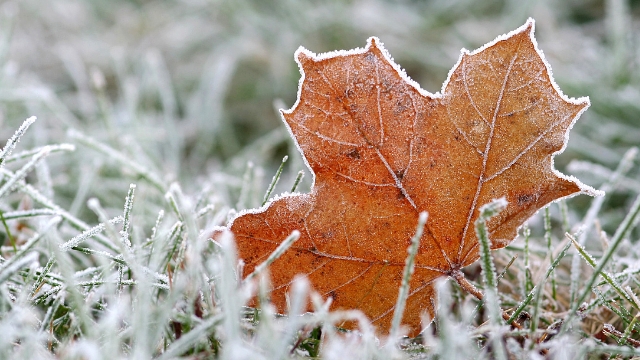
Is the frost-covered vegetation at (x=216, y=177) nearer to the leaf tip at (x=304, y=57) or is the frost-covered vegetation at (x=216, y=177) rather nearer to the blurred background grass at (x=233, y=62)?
the blurred background grass at (x=233, y=62)

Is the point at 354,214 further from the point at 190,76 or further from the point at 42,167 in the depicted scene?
the point at 190,76

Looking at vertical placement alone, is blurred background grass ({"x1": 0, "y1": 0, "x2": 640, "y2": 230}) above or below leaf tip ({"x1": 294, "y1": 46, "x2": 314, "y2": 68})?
above

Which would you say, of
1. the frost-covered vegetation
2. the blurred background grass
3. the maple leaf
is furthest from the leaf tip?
the blurred background grass

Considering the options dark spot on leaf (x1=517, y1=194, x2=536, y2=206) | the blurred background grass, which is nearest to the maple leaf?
dark spot on leaf (x1=517, y1=194, x2=536, y2=206)

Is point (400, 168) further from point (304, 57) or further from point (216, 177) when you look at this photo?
point (216, 177)

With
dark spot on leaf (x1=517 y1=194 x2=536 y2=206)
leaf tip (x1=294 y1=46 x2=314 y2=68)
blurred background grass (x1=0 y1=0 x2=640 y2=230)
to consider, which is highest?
blurred background grass (x1=0 y1=0 x2=640 y2=230)

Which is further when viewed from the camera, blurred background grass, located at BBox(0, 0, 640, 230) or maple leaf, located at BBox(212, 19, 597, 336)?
blurred background grass, located at BBox(0, 0, 640, 230)

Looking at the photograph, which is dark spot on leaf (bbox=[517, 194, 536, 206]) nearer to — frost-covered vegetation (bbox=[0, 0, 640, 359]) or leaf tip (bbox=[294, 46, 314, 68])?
frost-covered vegetation (bbox=[0, 0, 640, 359])

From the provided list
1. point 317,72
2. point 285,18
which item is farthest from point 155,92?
point 317,72

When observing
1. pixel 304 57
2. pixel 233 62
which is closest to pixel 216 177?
pixel 304 57
